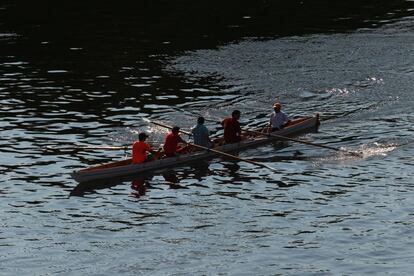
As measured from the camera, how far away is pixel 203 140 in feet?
161

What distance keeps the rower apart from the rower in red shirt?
1368 mm

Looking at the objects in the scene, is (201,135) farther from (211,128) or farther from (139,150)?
(211,128)

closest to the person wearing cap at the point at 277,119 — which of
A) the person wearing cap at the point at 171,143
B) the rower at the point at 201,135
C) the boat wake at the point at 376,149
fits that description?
the rower at the point at 201,135

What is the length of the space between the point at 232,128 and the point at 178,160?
3758 mm

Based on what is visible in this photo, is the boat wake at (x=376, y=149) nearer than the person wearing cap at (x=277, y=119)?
Yes

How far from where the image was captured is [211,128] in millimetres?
54125

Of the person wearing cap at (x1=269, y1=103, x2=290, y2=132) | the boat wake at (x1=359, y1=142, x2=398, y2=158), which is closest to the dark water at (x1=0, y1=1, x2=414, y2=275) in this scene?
the boat wake at (x1=359, y1=142, x2=398, y2=158)

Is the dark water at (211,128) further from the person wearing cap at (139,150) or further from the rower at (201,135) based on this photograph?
the rower at (201,135)

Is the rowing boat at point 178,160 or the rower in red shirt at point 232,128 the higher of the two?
the rower in red shirt at point 232,128

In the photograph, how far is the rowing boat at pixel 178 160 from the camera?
147 ft

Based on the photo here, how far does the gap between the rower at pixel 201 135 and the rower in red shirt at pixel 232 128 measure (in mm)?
1368

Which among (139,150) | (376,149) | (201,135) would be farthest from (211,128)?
(376,149)

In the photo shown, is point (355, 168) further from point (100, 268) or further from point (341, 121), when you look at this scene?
point (100, 268)

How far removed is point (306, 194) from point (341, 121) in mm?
13006
